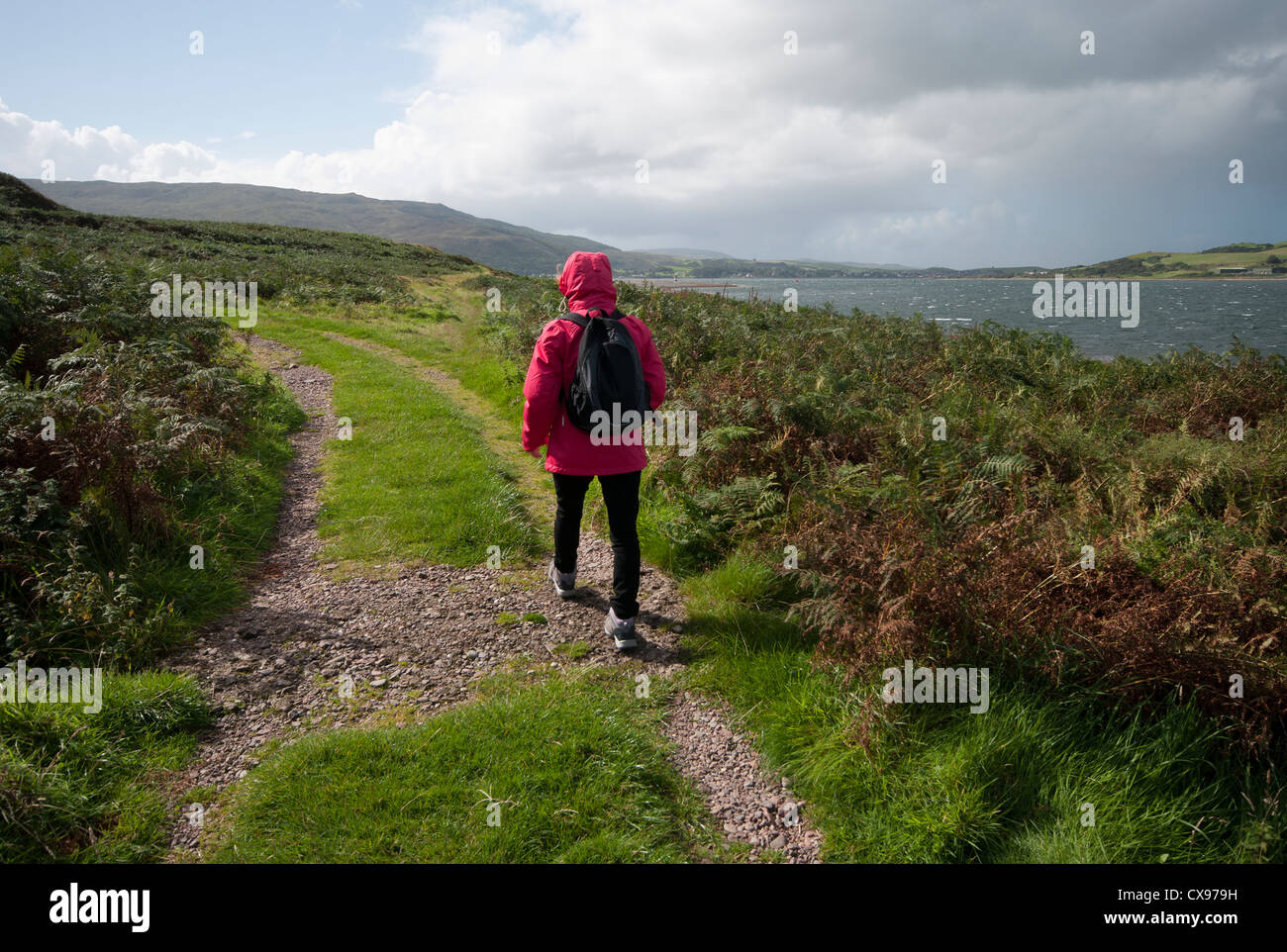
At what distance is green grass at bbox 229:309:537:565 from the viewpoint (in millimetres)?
7027


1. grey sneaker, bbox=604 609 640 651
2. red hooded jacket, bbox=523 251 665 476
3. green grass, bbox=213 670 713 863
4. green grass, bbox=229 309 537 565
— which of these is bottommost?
green grass, bbox=213 670 713 863

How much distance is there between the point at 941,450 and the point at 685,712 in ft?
14.3

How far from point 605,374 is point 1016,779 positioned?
3581 millimetres

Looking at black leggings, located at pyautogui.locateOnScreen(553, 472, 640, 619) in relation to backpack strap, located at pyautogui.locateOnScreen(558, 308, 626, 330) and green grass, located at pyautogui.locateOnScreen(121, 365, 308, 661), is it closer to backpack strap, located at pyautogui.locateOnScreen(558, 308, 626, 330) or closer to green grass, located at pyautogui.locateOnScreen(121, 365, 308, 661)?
backpack strap, located at pyautogui.locateOnScreen(558, 308, 626, 330)

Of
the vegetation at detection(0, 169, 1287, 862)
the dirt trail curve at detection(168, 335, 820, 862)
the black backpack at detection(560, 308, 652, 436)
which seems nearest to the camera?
the vegetation at detection(0, 169, 1287, 862)

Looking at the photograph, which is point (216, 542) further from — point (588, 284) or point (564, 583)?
point (588, 284)

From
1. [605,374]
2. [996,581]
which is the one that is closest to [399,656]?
[605,374]

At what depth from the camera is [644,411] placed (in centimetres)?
507

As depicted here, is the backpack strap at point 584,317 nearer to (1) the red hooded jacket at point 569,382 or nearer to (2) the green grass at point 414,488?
(1) the red hooded jacket at point 569,382

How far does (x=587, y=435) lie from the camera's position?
16.6 feet

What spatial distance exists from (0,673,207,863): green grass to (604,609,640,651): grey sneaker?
2.87 metres

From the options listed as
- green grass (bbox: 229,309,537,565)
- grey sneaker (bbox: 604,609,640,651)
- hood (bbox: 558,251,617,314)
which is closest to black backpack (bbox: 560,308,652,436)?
hood (bbox: 558,251,617,314)
